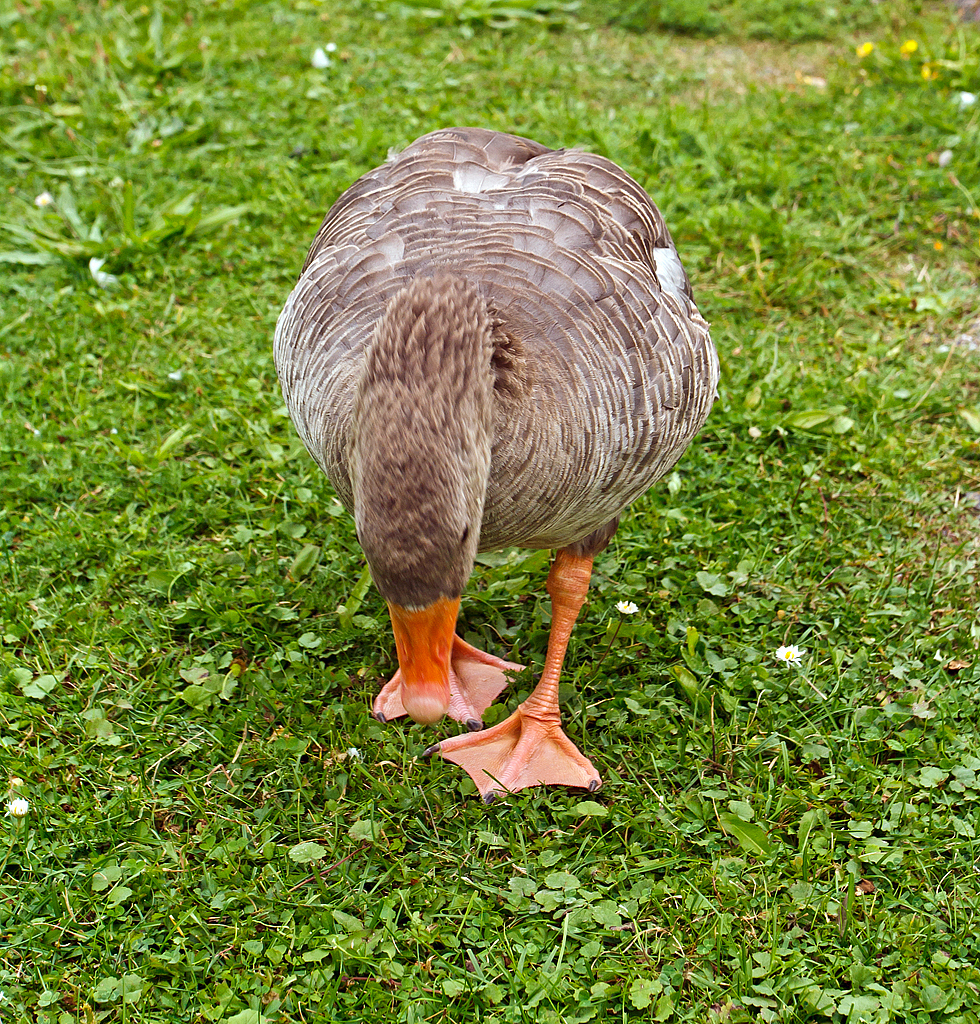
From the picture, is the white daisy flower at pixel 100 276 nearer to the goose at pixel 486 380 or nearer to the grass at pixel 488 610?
the grass at pixel 488 610

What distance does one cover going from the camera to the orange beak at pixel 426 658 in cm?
266

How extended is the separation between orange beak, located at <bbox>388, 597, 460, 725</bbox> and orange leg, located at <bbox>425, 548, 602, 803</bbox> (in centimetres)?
84

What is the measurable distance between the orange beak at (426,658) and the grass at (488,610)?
2.47ft

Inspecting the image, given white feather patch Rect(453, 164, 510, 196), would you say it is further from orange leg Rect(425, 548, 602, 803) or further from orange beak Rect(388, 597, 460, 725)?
orange beak Rect(388, 597, 460, 725)

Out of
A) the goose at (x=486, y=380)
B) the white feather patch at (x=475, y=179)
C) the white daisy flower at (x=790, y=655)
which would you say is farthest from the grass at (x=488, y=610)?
the white feather patch at (x=475, y=179)

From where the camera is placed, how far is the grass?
118 inches

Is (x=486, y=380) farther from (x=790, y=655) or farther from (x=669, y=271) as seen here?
(x=790, y=655)

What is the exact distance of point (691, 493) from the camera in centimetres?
462

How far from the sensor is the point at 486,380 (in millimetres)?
2656

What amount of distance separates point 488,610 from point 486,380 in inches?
68.3

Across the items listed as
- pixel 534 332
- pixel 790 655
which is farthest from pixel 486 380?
pixel 790 655

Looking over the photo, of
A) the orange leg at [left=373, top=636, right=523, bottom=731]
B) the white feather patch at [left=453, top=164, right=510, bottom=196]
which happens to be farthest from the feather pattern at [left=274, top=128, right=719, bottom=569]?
the orange leg at [left=373, top=636, right=523, bottom=731]

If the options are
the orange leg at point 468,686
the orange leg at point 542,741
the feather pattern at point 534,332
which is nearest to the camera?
the feather pattern at point 534,332

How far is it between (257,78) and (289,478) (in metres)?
4.07
